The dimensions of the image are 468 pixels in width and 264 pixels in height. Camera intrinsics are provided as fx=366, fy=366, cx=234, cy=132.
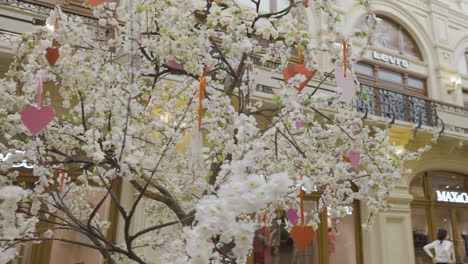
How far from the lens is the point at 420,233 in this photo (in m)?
8.52

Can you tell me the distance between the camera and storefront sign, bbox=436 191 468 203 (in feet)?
29.6

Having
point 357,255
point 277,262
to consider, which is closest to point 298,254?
point 277,262

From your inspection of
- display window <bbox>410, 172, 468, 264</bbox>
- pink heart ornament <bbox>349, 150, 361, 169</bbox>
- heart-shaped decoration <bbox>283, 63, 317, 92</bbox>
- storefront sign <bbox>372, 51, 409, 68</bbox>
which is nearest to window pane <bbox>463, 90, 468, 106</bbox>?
storefront sign <bbox>372, 51, 409, 68</bbox>

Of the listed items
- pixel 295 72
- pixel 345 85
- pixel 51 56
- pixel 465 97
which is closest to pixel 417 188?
pixel 465 97

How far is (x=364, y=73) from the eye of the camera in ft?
33.4

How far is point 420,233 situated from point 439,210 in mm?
927

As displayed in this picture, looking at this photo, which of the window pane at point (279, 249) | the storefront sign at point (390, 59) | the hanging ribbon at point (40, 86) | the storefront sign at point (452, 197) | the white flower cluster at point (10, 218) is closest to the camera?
the white flower cluster at point (10, 218)

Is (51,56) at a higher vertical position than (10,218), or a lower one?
higher

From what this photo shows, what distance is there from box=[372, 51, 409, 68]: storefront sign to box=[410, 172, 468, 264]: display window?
3.42 meters

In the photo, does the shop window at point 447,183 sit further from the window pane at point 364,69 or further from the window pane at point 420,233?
the window pane at point 364,69

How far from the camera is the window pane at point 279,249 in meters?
6.61

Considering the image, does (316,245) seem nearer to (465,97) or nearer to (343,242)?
(343,242)

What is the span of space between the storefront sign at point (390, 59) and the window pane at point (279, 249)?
544 cm

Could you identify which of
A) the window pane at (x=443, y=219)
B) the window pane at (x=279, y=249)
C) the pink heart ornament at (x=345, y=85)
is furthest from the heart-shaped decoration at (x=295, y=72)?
the window pane at (x=443, y=219)
